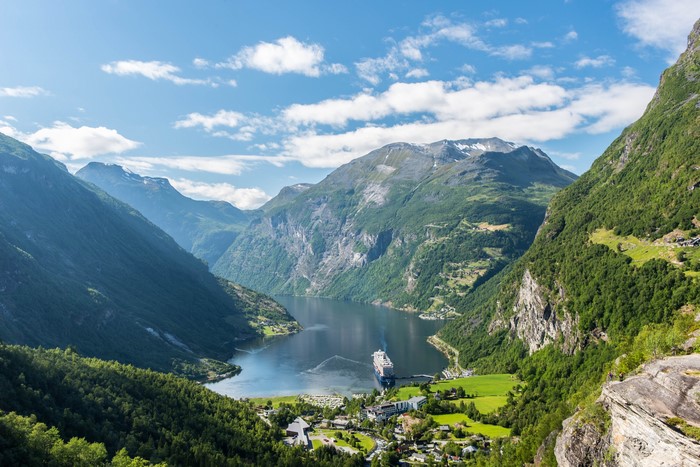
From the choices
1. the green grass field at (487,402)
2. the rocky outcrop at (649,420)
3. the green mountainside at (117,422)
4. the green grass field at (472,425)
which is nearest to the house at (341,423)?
the green mountainside at (117,422)

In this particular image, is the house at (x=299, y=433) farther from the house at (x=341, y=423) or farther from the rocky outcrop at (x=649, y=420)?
the rocky outcrop at (x=649, y=420)

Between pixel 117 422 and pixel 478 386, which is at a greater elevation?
pixel 117 422

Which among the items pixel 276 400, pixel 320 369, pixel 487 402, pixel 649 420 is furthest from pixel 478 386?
pixel 649 420

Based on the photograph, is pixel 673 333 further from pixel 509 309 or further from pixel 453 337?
pixel 453 337

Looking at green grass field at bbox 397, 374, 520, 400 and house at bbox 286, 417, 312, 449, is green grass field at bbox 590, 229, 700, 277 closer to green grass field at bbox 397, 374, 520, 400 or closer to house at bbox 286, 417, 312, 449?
green grass field at bbox 397, 374, 520, 400

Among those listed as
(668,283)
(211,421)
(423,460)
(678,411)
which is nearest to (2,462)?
(211,421)

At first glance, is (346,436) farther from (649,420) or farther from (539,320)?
(649,420)
